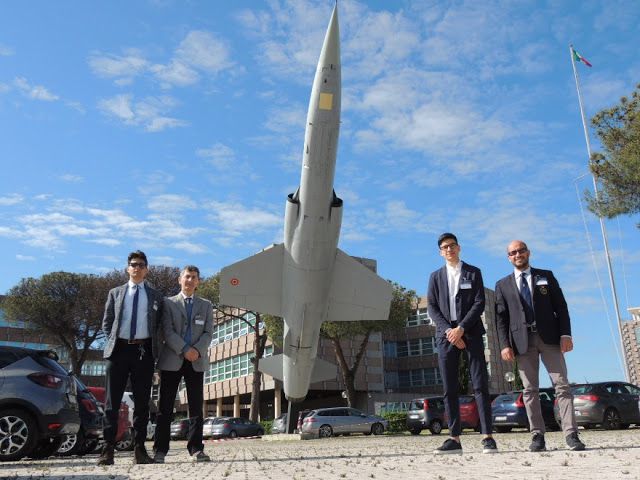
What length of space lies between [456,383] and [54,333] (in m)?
43.0

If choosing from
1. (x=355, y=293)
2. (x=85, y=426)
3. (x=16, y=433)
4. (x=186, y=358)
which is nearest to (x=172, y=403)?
(x=186, y=358)

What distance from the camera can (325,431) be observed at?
2433 centimetres

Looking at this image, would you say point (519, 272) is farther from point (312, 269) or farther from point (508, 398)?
point (508, 398)

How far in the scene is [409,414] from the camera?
77.8 ft

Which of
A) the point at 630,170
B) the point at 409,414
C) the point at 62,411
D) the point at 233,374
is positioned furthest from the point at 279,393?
the point at 62,411

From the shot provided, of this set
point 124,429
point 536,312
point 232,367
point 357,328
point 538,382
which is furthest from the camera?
point 232,367

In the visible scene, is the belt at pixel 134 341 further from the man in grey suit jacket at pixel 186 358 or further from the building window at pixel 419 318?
the building window at pixel 419 318

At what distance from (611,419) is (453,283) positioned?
12.5m

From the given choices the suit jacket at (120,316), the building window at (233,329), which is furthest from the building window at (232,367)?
the suit jacket at (120,316)

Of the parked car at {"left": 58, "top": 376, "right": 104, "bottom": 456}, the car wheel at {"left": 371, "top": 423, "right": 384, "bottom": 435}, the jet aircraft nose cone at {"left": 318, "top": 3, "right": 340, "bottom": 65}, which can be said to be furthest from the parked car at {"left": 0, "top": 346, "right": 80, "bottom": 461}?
the car wheel at {"left": 371, "top": 423, "right": 384, "bottom": 435}

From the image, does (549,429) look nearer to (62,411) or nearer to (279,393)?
(62,411)

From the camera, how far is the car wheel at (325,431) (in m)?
24.3

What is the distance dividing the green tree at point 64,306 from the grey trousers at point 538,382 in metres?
40.7

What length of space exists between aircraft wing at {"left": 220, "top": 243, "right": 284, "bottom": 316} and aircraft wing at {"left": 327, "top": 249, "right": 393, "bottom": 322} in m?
1.59
